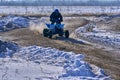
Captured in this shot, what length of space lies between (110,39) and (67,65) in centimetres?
1112

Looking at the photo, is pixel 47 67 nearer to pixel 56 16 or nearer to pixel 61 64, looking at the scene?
pixel 61 64

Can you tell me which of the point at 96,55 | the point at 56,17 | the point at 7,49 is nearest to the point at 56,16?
the point at 56,17

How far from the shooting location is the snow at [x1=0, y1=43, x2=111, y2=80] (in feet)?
44.7

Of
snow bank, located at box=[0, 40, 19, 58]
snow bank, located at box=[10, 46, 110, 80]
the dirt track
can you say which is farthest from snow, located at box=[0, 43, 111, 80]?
the dirt track

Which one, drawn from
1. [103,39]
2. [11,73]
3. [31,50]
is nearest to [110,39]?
[103,39]

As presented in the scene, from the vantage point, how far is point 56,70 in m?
14.7

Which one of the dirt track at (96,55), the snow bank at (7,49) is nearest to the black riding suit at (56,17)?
the dirt track at (96,55)

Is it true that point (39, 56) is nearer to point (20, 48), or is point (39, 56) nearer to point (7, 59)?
point (7, 59)

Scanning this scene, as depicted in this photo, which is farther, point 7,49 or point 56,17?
point 56,17

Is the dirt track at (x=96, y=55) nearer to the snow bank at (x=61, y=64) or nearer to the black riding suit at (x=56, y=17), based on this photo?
the snow bank at (x=61, y=64)

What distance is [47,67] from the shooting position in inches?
595

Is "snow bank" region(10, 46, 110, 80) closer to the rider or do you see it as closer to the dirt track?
the dirt track

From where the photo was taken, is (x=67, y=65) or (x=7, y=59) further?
(x=7, y=59)

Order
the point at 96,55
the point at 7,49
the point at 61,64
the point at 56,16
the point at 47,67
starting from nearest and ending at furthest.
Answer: the point at 47,67 < the point at 61,64 < the point at 7,49 < the point at 96,55 < the point at 56,16
